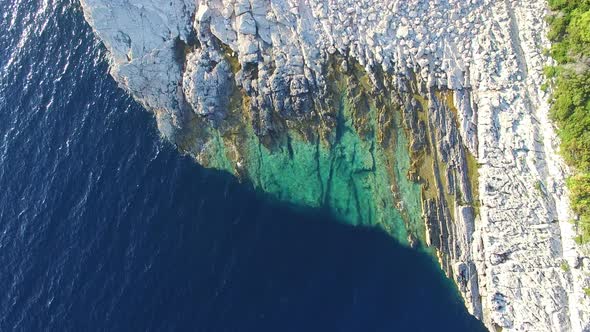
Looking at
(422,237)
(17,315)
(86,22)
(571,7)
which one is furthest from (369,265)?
(86,22)

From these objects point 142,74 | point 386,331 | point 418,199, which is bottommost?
point 386,331

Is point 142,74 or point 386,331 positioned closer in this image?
point 386,331

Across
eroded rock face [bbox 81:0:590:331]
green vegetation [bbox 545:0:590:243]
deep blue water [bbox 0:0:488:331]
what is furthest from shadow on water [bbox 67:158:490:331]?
green vegetation [bbox 545:0:590:243]

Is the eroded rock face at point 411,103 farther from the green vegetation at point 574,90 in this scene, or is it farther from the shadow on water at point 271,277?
the shadow on water at point 271,277

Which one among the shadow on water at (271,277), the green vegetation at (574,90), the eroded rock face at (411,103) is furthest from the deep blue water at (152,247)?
the green vegetation at (574,90)

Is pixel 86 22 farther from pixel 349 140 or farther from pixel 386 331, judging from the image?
pixel 386 331

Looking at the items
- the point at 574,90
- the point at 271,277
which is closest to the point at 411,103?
the point at 574,90

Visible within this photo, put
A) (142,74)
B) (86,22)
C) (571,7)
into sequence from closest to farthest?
(571,7), (142,74), (86,22)

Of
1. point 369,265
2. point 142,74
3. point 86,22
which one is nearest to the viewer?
point 369,265

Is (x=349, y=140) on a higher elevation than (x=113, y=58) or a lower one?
lower
